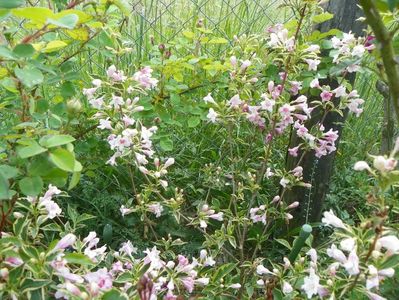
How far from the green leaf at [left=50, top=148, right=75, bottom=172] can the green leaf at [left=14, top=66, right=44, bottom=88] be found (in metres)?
0.14

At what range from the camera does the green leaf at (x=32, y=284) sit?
43.8 inches

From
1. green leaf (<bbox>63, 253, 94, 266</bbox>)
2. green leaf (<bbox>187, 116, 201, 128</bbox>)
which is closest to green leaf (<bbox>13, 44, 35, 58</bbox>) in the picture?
green leaf (<bbox>63, 253, 94, 266</bbox>)

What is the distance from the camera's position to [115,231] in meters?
2.26

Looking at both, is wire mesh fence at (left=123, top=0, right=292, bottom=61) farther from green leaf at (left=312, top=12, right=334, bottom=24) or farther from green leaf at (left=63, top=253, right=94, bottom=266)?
green leaf at (left=63, top=253, right=94, bottom=266)

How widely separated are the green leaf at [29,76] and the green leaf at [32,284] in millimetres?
363

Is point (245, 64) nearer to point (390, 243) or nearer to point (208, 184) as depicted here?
point (208, 184)

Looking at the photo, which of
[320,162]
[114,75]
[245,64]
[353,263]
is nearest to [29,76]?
[114,75]

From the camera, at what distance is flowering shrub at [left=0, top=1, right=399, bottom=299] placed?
3.67ft

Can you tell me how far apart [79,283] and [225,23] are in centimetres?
229

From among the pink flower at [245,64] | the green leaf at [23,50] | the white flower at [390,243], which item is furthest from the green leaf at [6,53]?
the pink flower at [245,64]

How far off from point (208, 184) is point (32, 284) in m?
1.13

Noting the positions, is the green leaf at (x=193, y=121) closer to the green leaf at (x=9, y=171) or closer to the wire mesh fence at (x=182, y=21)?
the wire mesh fence at (x=182, y=21)

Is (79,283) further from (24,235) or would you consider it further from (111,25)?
(111,25)

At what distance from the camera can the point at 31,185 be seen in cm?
113
